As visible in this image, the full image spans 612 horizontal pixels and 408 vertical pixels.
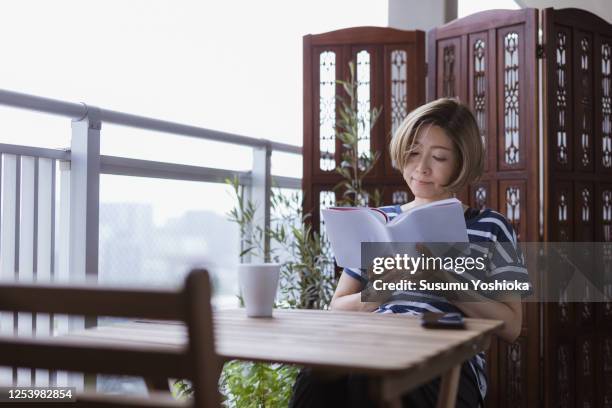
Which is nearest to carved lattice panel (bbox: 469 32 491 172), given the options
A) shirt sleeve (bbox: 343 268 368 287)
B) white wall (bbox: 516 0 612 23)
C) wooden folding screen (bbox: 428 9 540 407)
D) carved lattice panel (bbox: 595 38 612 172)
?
wooden folding screen (bbox: 428 9 540 407)

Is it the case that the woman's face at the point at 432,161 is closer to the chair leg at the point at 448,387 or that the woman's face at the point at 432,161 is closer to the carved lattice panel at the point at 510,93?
the chair leg at the point at 448,387

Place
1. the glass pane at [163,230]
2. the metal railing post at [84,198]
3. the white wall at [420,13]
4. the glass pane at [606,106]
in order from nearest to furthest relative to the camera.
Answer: the metal railing post at [84,198] → the glass pane at [163,230] → the glass pane at [606,106] → the white wall at [420,13]

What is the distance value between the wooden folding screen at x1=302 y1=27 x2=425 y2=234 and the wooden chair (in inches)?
94.7

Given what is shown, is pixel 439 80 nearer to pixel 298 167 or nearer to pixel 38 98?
pixel 298 167

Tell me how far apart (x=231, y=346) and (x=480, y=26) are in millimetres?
2350

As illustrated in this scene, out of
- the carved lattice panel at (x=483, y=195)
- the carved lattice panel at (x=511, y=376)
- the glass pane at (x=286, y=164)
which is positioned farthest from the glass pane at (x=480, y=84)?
the glass pane at (x=286, y=164)

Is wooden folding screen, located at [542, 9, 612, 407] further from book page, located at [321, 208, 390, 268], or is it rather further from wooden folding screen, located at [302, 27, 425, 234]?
book page, located at [321, 208, 390, 268]

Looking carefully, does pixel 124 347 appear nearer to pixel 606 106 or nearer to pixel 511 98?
pixel 511 98

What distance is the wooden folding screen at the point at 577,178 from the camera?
9.88 ft

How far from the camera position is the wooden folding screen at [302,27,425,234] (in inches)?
130

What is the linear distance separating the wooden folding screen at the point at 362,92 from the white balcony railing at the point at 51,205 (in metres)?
1.06

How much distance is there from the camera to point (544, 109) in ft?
9.87

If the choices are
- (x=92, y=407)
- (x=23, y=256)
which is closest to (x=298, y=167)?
(x=23, y=256)

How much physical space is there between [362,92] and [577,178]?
1.04m
